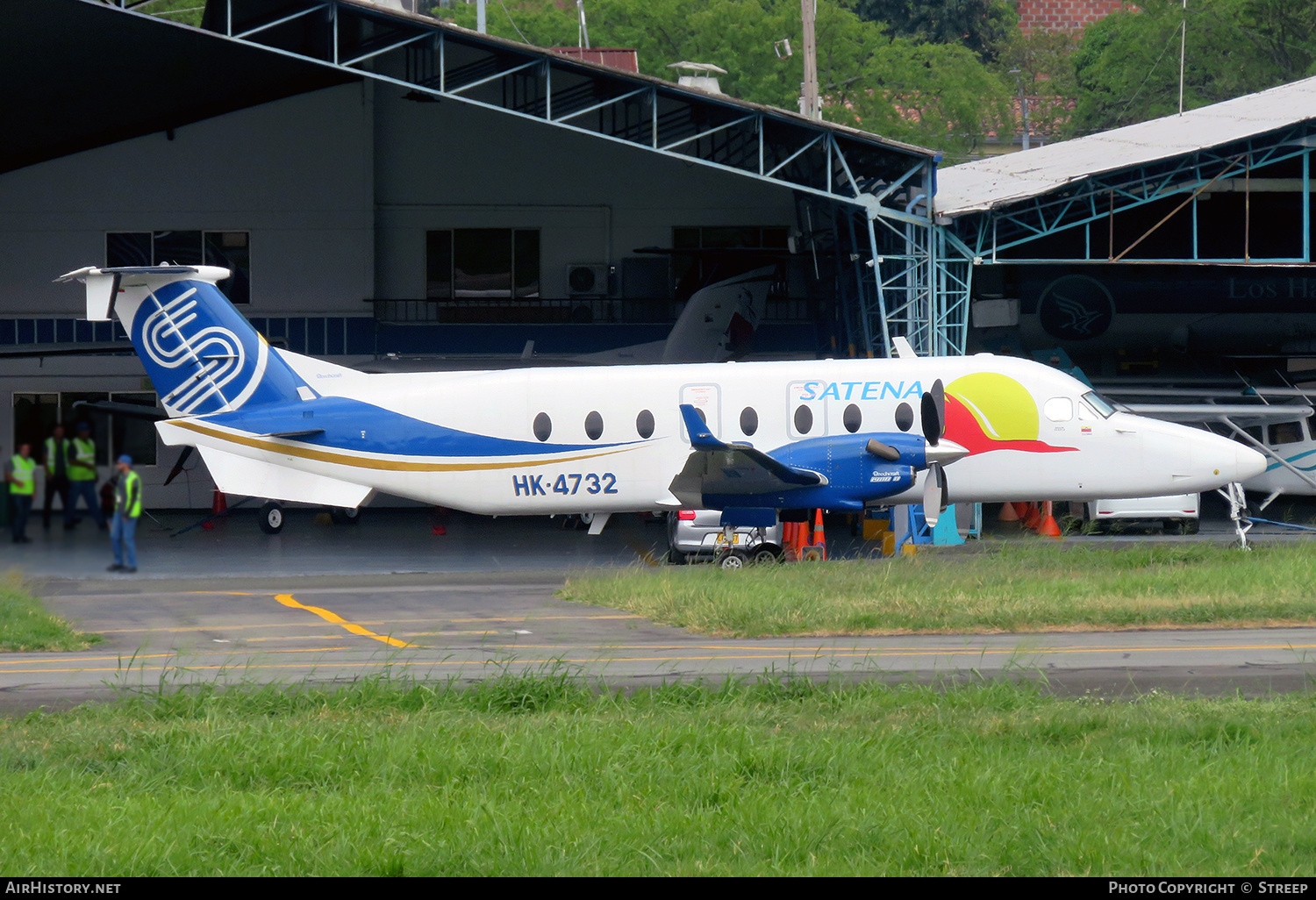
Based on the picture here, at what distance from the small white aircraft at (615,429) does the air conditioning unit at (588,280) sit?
1466cm

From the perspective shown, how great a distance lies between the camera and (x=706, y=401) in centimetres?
2273

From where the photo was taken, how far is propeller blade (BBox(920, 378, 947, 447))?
21125 millimetres

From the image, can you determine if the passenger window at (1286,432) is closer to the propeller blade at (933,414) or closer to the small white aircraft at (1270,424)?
the small white aircraft at (1270,424)

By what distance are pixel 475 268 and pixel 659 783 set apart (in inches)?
1241

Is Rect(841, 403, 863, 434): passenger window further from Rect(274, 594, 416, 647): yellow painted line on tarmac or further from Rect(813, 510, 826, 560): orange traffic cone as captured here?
Rect(274, 594, 416, 647): yellow painted line on tarmac

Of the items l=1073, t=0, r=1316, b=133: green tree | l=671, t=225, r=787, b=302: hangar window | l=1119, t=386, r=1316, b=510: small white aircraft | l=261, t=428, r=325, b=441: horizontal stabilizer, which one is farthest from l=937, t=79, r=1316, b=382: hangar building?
l=1073, t=0, r=1316, b=133: green tree

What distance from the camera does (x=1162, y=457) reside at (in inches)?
875

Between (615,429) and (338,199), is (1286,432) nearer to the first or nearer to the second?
(615,429)

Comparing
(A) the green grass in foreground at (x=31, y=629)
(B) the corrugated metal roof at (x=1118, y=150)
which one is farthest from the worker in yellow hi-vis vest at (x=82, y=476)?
(B) the corrugated metal roof at (x=1118, y=150)

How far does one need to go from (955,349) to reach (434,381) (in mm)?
11747

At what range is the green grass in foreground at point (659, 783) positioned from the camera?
22.2 ft

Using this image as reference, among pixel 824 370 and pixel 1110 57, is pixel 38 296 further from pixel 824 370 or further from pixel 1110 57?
pixel 1110 57

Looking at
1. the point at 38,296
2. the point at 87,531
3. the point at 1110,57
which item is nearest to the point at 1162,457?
the point at 87,531

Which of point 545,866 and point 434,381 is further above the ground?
point 434,381
